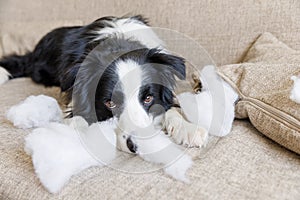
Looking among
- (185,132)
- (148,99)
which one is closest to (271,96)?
(185,132)

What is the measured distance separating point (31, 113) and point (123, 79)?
0.32m

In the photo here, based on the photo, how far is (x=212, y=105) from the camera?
1.24 metres

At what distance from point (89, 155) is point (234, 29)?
0.94m

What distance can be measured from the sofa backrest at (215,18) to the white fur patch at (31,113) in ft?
2.38

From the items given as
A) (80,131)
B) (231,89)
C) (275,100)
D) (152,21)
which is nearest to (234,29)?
(152,21)

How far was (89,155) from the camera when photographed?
3.52 ft

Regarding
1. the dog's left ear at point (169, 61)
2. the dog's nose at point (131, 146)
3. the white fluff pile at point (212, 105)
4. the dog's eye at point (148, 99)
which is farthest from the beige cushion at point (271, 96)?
the dog's nose at point (131, 146)

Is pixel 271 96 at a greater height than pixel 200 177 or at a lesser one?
greater

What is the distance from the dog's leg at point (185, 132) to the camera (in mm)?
→ 1145

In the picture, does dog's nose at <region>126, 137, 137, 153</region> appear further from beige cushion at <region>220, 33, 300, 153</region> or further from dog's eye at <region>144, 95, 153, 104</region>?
beige cushion at <region>220, 33, 300, 153</region>

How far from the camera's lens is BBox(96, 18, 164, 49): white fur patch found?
5.06 feet

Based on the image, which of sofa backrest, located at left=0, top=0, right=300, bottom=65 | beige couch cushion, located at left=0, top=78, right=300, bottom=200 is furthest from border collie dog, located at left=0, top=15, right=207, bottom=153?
sofa backrest, located at left=0, top=0, right=300, bottom=65

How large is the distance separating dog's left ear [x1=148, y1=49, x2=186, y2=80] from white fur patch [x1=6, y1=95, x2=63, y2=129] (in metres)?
0.39

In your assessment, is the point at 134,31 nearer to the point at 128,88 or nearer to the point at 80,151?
the point at 128,88
